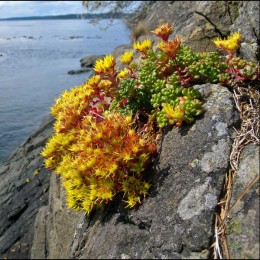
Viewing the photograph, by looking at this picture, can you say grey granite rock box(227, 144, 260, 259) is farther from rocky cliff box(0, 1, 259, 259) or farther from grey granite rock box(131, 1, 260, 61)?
grey granite rock box(131, 1, 260, 61)

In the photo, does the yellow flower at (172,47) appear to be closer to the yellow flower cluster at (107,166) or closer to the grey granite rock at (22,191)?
the yellow flower cluster at (107,166)

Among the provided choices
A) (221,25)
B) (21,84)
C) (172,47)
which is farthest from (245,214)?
(21,84)

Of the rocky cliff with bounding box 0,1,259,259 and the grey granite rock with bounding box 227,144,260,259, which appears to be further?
the rocky cliff with bounding box 0,1,259,259

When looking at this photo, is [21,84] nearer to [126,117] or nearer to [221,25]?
[221,25]

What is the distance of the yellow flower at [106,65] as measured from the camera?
3.32 meters

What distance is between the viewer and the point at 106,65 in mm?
3334

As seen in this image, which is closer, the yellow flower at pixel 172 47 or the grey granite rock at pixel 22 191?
the yellow flower at pixel 172 47

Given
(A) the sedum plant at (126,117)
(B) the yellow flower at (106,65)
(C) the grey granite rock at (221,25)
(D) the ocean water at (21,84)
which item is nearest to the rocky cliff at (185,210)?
(A) the sedum plant at (126,117)

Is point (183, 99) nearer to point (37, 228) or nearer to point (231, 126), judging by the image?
point (231, 126)

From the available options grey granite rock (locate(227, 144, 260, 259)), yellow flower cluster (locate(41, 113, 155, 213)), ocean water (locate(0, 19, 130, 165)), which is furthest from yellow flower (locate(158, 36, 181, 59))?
ocean water (locate(0, 19, 130, 165))

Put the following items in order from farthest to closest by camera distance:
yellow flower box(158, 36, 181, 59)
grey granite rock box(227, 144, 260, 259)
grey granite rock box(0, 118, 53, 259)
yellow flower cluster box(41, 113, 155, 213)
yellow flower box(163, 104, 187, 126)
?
grey granite rock box(0, 118, 53, 259) < yellow flower box(158, 36, 181, 59) < yellow flower box(163, 104, 187, 126) < yellow flower cluster box(41, 113, 155, 213) < grey granite rock box(227, 144, 260, 259)

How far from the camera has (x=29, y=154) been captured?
25.0 ft

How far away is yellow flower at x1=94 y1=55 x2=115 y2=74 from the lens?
3318 mm

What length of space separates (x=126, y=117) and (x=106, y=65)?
24.5 inches
